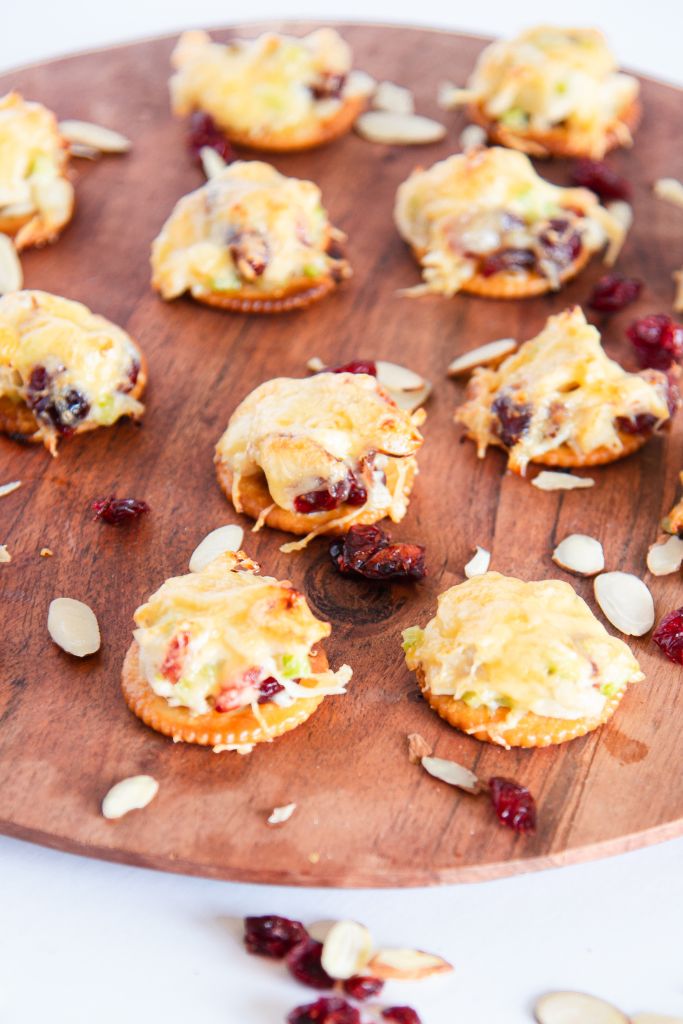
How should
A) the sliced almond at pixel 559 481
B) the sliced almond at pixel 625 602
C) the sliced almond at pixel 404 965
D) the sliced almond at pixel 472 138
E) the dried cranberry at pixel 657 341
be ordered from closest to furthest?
1. the sliced almond at pixel 404 965
2. the sliced almond at pixel 625 602
3. the sliced almond at pixel 559 481
4. the dried cranberry at pixel 657 341
5. the sliced almond at pixel 472 138

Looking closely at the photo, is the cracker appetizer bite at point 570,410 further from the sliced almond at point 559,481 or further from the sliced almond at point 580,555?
the sliced almond at point 580,555

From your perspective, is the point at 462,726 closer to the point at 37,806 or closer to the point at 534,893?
the point at 534,893

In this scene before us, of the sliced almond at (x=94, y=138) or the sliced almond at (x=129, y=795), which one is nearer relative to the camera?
the sliced almond at (x=129, y=795)

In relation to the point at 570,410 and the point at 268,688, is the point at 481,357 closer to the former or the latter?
the point at 570,410

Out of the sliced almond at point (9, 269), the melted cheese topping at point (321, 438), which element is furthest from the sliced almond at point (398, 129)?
the melted cheese topping at point (321, 438)

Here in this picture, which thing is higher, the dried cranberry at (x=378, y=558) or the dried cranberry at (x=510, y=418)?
the dried cranberry at (x=510, y=418)

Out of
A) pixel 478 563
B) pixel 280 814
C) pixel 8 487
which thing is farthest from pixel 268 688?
pixel 8 487
